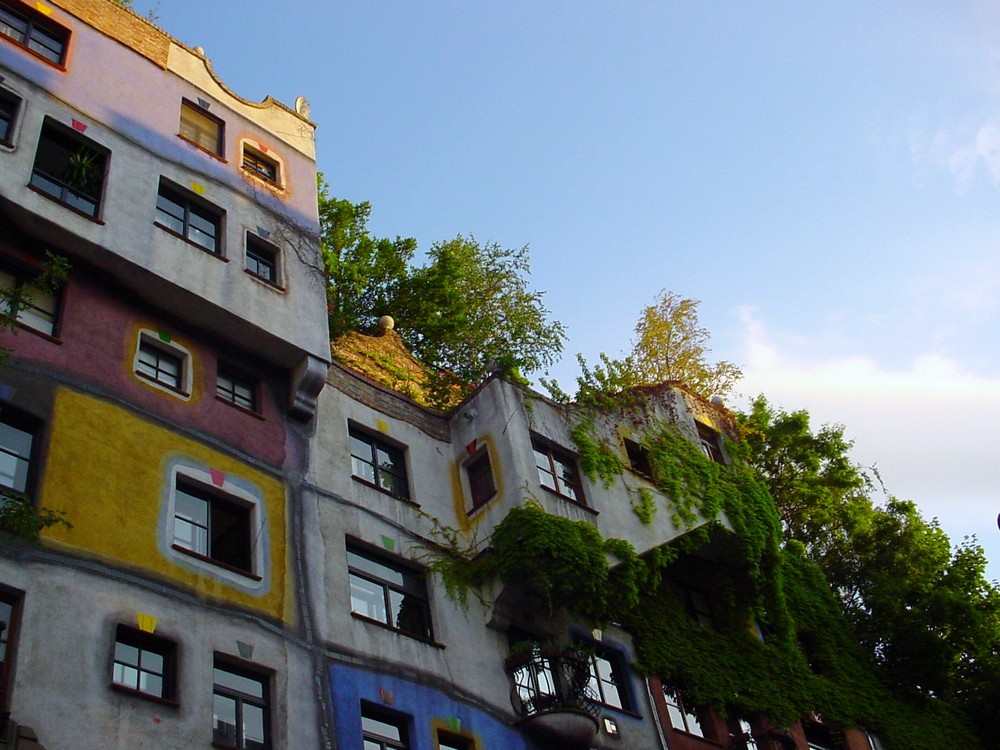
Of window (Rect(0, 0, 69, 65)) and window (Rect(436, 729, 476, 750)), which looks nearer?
window (Rect(436, 729, 476, 750))

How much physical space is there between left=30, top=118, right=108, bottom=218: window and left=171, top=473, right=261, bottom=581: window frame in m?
4.51

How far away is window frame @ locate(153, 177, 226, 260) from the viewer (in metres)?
18.3

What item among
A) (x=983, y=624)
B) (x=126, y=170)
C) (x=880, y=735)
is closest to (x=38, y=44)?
(x=126, y=170)

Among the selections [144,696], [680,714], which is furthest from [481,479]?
[144,696]

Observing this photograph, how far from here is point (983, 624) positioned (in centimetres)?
2716

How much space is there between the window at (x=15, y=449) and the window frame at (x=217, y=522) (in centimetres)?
193

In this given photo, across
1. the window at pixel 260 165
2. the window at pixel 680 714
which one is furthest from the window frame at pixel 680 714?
the window at pixel 260 165

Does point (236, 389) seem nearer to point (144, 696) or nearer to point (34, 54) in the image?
point (34, 54)

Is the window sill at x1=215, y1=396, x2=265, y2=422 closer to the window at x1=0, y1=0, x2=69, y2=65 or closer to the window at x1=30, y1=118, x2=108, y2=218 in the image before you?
the window at x1=30, y1=118, x2=108, y2=218

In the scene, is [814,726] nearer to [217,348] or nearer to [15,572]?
[217,348]

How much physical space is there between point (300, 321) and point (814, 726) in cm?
1309

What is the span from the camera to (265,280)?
61.4 ft

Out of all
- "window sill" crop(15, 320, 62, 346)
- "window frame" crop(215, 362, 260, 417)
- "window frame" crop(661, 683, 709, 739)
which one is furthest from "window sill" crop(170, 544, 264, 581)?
"window frame" crop(661, 683, 709, 739)

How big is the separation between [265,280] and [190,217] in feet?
5.28
